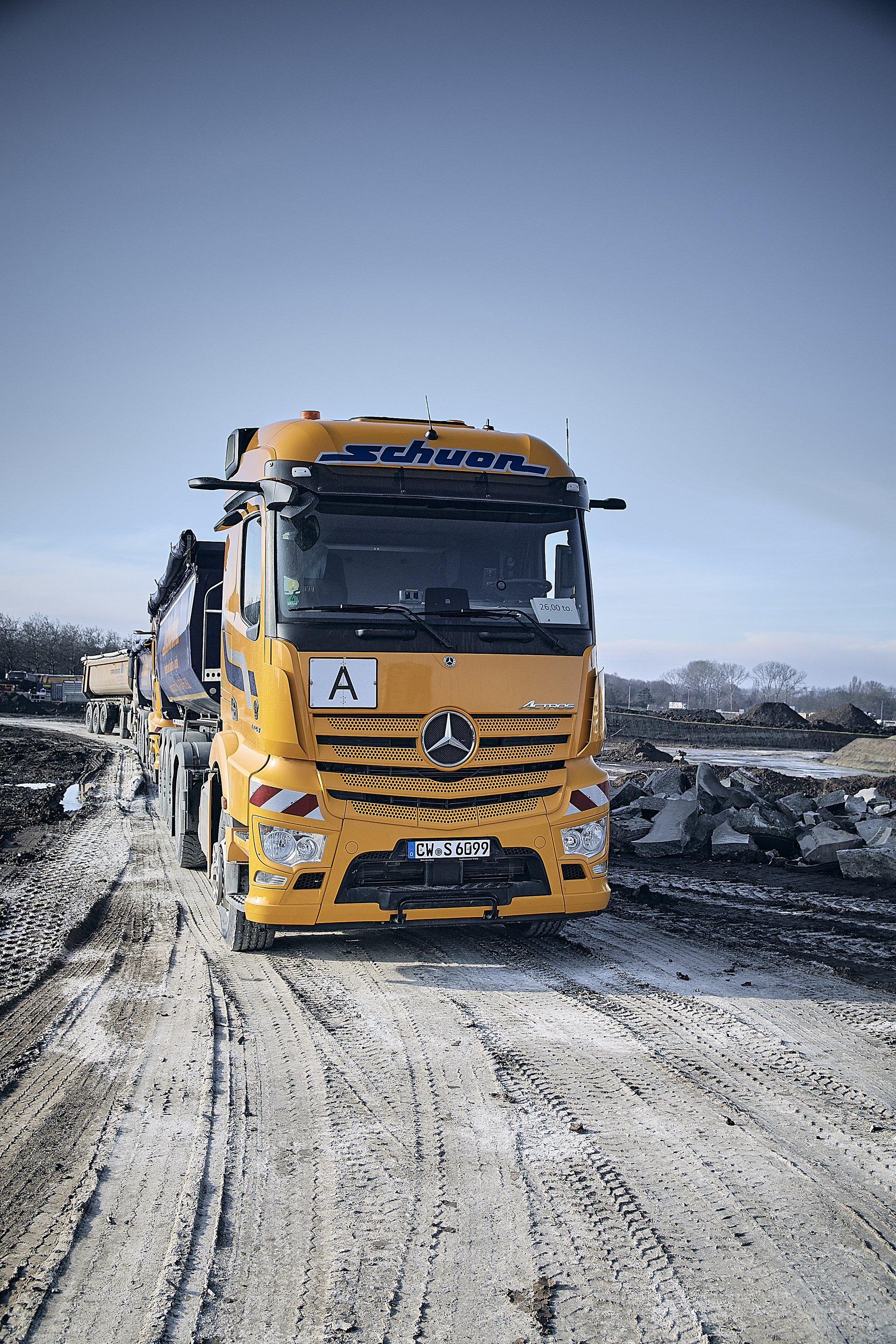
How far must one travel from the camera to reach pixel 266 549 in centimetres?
568

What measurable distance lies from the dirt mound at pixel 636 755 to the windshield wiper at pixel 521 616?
Answer: 809 inches

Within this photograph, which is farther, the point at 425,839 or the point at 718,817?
the point at 718,817

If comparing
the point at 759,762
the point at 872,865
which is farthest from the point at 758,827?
the point at 759,762

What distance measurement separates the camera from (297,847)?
5.38m

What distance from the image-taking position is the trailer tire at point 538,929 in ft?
21.9

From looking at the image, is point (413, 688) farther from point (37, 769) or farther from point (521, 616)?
point (37, 769)

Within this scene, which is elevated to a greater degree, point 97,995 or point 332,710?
point 332,710

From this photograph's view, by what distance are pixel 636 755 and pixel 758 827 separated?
1600cm

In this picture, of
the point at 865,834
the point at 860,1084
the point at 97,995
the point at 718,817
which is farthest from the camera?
the point at 718,817

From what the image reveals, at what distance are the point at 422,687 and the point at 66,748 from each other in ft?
83.2

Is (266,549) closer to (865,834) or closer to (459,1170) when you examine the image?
(459,1170)

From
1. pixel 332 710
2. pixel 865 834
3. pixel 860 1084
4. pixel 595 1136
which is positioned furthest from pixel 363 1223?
pixel 865 834

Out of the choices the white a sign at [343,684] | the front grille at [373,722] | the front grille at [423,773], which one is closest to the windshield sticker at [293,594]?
the white a sign at [343,684]

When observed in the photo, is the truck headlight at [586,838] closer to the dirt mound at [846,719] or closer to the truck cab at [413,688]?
the truck cab at [413,688]
